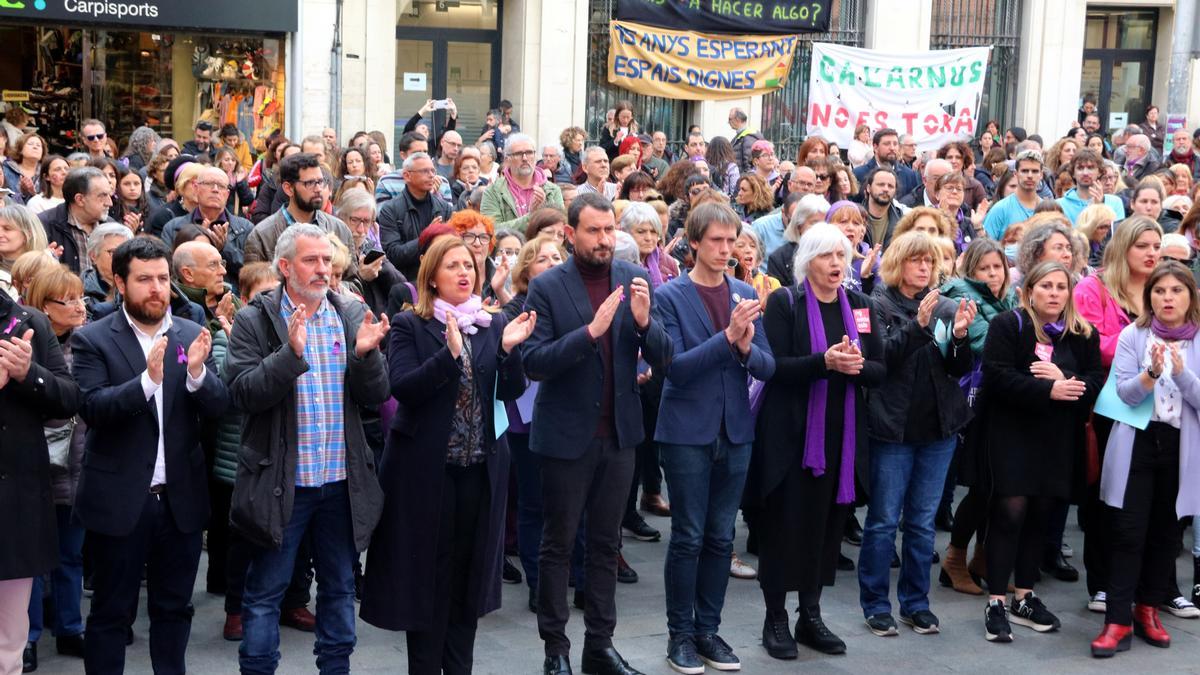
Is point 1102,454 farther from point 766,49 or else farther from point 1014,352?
point 766,49

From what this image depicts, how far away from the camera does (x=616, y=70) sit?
20.2m

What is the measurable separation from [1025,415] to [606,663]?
2.50 metres

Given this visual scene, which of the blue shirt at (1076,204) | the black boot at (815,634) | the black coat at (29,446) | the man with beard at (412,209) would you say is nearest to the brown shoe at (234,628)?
the black coat at (29,446)

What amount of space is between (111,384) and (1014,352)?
4.30 m

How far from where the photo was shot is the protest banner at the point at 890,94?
19.7 metres

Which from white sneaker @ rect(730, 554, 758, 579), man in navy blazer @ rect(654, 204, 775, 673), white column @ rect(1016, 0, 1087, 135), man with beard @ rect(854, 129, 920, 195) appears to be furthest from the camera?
white column @ rect(1016, 0, 1087, 135)

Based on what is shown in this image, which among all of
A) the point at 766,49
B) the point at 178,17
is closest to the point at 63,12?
the point at 178,17

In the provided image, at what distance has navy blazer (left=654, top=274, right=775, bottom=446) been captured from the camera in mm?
6602

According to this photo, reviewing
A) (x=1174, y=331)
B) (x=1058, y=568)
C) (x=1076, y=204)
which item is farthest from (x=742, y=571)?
(x=1076, y=204)

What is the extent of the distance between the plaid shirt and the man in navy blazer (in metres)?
1.51

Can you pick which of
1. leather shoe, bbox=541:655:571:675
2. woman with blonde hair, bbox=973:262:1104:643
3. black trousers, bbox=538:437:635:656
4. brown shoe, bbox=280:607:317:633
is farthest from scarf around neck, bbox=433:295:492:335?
woman with blonde hair, bbox=973:262:1104:643

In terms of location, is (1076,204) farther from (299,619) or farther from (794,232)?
(299,619)

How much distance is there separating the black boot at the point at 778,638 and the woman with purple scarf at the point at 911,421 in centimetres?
60

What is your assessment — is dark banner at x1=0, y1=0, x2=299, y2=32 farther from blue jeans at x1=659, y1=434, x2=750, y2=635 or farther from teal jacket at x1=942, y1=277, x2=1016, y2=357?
blue jeans at x1=659, y1=434, x2=750, y2=635
